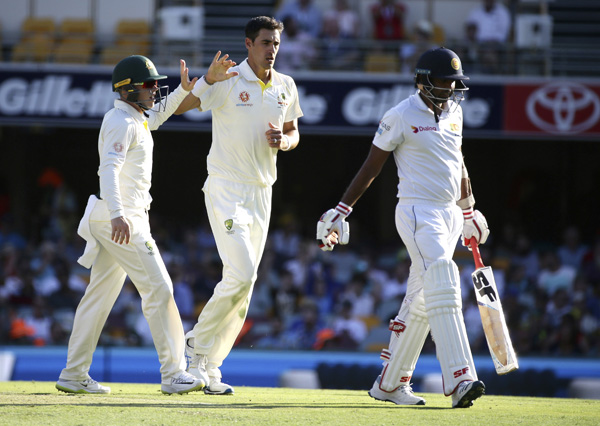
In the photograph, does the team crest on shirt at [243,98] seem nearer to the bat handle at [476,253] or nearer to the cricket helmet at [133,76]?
the cricket helmet at [133,76]

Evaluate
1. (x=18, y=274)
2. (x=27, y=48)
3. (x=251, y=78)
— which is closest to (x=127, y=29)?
(x=27, y=48)

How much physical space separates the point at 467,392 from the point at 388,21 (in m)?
10.2

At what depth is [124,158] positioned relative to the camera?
5785 millimetres

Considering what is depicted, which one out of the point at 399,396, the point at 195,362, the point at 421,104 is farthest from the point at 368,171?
the point at 195,362

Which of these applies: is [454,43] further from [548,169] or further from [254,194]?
[254,194]

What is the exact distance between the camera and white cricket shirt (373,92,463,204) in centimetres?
568

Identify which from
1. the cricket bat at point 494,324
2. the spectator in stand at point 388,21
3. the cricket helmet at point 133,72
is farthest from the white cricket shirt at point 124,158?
the spectator in stand at point 388,21

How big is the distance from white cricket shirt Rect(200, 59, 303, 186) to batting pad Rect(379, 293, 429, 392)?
1344mm

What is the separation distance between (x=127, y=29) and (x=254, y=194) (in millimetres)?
9567

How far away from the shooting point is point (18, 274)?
13367 millimetres

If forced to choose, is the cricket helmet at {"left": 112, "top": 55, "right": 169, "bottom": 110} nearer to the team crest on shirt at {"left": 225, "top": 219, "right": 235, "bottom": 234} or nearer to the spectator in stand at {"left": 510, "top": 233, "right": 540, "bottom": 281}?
the team crest on shirt at {"left": 225, "top": 219, "right": 235, "bottom": 234}

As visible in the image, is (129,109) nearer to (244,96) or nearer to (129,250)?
(244,96)

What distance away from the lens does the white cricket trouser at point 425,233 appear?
556 centimetres

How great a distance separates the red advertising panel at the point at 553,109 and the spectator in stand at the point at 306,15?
3.19 m
